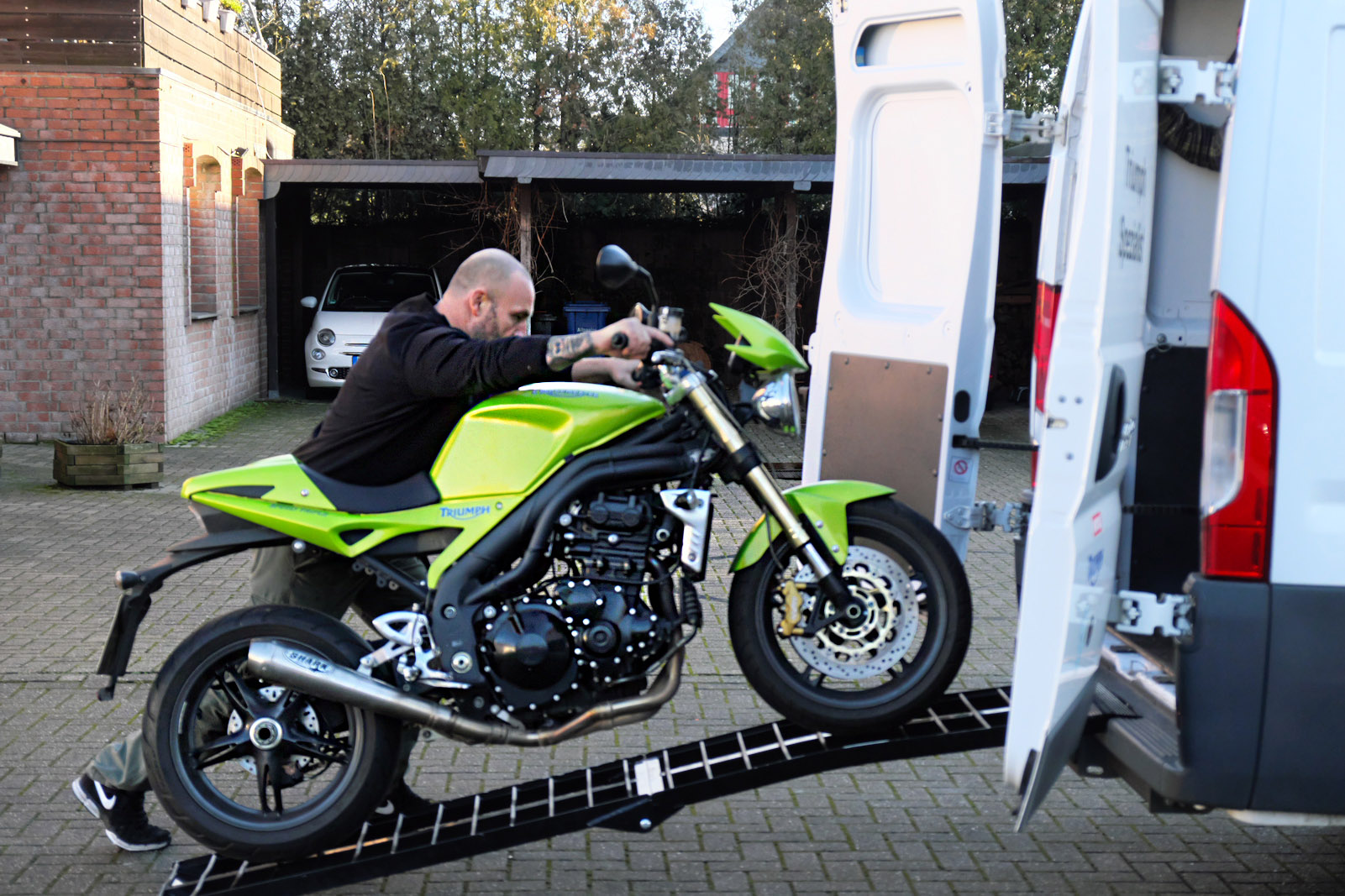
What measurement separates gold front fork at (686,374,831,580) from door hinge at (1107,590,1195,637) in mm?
759

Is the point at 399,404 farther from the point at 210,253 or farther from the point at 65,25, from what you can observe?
the point at 210,253

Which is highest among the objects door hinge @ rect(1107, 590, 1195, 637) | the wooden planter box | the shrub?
door hinge @ rect(1107, 590, 1195, 637)

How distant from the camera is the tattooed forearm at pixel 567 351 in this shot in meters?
3.47

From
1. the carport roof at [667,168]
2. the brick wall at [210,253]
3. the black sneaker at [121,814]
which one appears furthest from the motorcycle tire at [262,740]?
the carport roof at [667,168]

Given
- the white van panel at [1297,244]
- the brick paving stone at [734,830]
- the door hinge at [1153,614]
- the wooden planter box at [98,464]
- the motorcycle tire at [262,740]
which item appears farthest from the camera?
the wooden planter box at [98,464]

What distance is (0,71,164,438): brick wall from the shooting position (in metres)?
13.3

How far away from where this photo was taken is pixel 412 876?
162 inches

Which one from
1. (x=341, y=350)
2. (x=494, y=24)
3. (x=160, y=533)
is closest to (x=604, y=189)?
(x=341, y=350)

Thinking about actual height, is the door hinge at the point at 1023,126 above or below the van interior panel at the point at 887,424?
above

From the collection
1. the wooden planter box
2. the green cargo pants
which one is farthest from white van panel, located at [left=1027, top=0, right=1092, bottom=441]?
the wooden planter box

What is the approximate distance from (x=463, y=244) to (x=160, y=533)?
40.4 feet

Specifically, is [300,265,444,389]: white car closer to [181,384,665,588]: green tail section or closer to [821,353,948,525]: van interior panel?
[821,353,948,525]: van interior panel

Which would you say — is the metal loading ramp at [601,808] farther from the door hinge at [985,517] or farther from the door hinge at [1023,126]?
the door hinge at [1023,126]

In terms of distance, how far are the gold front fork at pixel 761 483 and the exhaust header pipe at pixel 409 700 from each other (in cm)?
43
